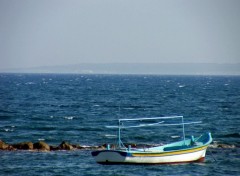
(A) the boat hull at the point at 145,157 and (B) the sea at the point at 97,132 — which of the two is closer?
(B) the sea at the point at 97,132

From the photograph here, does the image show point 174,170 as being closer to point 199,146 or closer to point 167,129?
point 199,146

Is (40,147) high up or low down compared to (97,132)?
up

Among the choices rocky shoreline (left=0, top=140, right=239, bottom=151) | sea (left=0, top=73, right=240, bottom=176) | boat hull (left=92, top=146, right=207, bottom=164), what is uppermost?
boat hull (left=92, top=146, right=207, bottom=164)

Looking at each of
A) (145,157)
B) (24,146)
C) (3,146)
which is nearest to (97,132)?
(24,146)

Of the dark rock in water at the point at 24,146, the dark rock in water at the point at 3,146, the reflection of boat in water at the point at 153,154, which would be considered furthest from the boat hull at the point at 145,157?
the dark rock in water at the point at 3,146

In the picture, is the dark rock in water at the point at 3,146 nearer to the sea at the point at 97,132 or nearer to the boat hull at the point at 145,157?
the sea at the point at 97,132

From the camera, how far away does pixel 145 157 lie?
48.8 metres

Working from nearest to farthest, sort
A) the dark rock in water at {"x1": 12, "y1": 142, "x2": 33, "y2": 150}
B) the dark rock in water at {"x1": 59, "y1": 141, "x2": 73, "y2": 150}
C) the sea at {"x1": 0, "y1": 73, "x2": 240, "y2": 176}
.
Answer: the sea at {"x1": 0, "y1": 73, "x2": 240, "y2": 176}
the dark rock in water at {"x1": 12, "y1": 142, "x2": 33, "y2": 150}
the dark rock in water at {"x1": 59, "y1": 141, "x2": 73, "y2": 150}

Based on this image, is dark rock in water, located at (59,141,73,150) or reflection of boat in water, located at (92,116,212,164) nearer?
reflection of boat in water, located at (92,116,212,164)

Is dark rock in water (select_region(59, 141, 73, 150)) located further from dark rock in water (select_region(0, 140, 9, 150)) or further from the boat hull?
the boat hull

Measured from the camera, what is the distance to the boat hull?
4828 centimetres

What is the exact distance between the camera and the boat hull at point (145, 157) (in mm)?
48281

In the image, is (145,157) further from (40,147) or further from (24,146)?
(24,146)

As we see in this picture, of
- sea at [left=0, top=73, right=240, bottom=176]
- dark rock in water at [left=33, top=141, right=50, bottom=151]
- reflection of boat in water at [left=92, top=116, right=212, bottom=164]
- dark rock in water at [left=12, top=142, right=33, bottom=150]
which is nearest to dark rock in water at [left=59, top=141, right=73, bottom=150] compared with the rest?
dark rock in water at [left=33, top=141, right=50, bottom=151]
